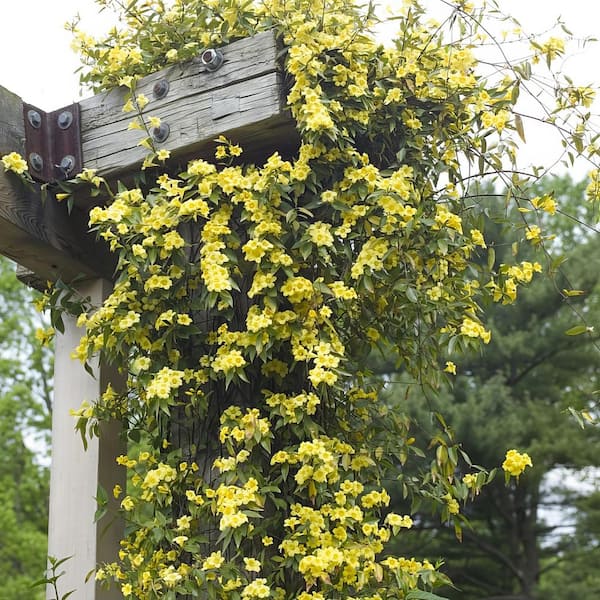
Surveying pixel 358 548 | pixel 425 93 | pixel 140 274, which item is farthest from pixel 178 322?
pixel 425 93

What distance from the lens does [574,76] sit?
6.49ft

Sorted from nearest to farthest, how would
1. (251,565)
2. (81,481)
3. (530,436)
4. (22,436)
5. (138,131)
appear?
(251,565)
(138,131)
(81,481)
(530,436)
(22,436)

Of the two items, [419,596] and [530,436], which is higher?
[530,436]

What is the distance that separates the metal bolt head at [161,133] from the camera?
1910 mm

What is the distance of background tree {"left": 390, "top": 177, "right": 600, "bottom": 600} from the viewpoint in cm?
878

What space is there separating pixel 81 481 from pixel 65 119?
0.86 meters

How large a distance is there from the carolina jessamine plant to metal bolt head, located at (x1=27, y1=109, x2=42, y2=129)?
214mm

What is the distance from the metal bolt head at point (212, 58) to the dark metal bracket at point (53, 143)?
0.38 m

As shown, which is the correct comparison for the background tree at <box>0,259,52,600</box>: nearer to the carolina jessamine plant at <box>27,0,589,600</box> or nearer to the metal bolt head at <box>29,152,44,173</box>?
the metal bolt head at <box>29,152,44,173</box>

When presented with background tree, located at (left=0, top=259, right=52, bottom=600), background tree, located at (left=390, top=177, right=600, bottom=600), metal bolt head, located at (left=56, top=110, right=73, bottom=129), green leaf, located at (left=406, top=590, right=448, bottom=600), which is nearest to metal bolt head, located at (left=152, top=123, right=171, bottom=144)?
metal bolt head, located at (left=56, top=110, right=73, bottom=129)

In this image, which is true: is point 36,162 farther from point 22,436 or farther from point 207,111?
point 22,436

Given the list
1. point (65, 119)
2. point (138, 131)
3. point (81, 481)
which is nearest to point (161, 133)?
point (138, 131)

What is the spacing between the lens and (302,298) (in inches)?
68.4

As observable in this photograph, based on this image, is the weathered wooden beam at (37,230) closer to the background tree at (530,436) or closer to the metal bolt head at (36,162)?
the metal bolt head at (36,162)
